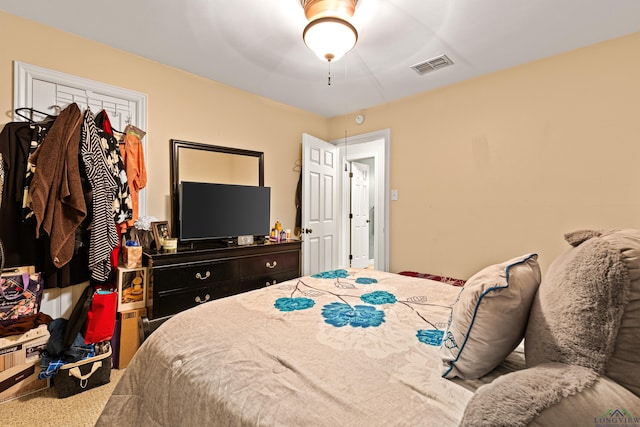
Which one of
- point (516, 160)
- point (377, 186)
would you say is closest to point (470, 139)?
point (516, 160)

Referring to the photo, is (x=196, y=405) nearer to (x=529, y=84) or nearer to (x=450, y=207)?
(x=450, y=207)

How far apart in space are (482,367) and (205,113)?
316 centimetres

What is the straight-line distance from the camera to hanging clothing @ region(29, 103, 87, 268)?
1.99 metres

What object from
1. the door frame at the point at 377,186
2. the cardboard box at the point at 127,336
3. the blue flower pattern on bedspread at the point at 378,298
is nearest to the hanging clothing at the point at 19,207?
the cardboard box at the point at 127,336

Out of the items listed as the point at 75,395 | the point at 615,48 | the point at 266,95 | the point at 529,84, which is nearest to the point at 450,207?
the point at 529,84

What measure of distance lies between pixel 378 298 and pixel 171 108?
2.59m

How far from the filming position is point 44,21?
2162mm

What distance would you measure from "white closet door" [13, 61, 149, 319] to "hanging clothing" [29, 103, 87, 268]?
0.30 m

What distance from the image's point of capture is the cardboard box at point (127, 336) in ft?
7.55

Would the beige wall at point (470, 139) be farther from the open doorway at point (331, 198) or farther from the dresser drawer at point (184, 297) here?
the dresser drawer at point (184, 297)

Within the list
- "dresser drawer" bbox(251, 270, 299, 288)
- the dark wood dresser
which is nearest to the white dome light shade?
the dark wood dresser

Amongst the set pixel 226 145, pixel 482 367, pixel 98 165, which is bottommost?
pixel 482 367

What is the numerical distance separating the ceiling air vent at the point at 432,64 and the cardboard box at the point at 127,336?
3.20 m

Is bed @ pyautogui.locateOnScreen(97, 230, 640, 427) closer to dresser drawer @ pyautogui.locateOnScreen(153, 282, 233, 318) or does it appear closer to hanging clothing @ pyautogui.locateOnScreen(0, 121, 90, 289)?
dresser drawer @ pyautogui.locateOnScreen(153, 282, 233, 318)
